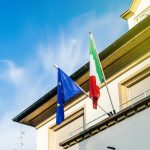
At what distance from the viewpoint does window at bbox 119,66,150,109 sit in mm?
14078

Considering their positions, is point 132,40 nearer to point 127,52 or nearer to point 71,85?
point 127,52

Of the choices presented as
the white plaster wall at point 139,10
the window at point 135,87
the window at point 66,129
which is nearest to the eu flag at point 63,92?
the window at point 135,87

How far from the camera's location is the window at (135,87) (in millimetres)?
14078

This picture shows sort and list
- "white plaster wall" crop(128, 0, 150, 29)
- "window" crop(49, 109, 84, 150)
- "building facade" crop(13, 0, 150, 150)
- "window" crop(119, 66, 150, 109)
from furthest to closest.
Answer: "white plaster wall" crop(128, 0, 150, 29) < "window" crop(49, 109, 84, 150) < "window" crop(119, 66, 150, 109) < "building facade" crop(13, 0, 150, 150)

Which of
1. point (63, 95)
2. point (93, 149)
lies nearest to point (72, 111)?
point (63, 95)

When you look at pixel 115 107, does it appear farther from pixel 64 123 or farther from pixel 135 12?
pixel 135 12

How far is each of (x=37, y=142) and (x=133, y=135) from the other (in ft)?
32.1

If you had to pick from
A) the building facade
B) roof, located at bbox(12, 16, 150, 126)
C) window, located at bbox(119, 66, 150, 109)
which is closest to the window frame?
the building facade

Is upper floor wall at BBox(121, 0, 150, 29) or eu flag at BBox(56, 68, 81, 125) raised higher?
upper floor wall at BBox(121, 0, 150, 29)

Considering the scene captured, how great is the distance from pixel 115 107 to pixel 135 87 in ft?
3.23

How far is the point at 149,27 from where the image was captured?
45.8ft

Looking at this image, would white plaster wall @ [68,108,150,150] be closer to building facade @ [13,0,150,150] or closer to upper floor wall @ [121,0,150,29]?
building facade @ [13,0,150,150]

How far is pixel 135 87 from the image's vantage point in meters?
14.6

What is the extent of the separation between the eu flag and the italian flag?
1179mm
